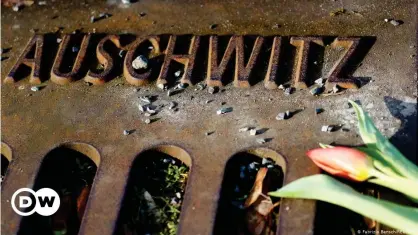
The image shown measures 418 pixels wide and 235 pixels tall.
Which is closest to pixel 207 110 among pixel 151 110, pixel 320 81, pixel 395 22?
pixel 151 110

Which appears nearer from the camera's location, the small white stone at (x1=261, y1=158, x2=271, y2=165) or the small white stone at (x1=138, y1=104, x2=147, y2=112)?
the small white stone at (x1=261, y1=158, x2=271, y2=165)

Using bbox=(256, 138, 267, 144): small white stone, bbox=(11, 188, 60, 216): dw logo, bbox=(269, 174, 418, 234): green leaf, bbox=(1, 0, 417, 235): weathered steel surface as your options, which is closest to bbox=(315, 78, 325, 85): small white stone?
bbox=(1, 0, 417, 235): weathered steel surface

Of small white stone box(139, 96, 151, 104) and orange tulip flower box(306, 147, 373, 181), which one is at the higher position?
small white stone box(139, 96, 151, 104)

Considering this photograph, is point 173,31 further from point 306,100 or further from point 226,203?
point 226,203

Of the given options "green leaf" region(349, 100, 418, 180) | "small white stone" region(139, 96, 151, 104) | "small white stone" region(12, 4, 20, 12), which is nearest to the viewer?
"green leaf" region(349, 100, 418, 180)

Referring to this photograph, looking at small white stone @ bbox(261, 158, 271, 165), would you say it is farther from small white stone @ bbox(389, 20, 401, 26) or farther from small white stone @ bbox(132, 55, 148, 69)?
small white stone @ bbox(389, 20, 401, 26)

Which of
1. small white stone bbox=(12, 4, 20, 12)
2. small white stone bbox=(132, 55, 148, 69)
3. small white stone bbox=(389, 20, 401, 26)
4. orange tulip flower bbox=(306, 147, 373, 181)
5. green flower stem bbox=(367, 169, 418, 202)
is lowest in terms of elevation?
green flower stem bbox=(367, 169, 418, 202)

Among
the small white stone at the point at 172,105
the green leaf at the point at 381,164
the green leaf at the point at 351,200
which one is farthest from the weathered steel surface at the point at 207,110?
the green leaf at the point at 381,164

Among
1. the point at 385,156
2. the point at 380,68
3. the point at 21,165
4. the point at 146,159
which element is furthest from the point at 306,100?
the point at 21,165
